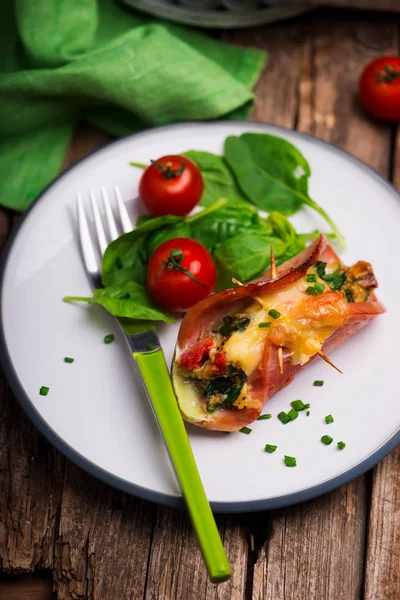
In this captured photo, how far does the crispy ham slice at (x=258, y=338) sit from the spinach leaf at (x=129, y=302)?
165 mm

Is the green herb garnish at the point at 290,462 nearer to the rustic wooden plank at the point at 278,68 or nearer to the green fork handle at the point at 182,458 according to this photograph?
the green fork handle at the point at 182,458

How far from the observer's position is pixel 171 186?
10.1ft

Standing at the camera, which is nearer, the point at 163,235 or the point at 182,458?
the point at 182,458

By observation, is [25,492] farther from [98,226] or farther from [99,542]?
[98,226]

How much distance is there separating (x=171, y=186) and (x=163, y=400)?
3.36 feet

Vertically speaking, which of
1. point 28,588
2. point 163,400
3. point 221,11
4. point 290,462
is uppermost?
point 221,11

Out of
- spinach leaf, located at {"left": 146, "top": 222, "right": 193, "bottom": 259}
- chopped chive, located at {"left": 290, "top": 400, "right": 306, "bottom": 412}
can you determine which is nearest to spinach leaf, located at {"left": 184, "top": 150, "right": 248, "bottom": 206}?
spinach leaf, located at {"left": 146, "top": 222, "right": 193, "bottom": 259}

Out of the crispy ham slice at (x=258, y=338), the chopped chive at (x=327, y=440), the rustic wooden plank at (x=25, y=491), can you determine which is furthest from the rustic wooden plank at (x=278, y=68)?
the rustic wooden plank at (x=25, y=491)

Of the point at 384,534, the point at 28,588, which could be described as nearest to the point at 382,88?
the point at 384,534

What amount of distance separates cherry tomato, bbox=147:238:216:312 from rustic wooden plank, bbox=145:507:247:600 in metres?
0.86

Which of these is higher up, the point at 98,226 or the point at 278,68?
the point at 278,68

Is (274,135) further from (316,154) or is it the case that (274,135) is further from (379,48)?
(379,48)

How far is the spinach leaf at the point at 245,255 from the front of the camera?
300 centimetres

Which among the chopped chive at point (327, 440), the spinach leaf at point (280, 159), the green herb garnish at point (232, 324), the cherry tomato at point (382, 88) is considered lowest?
the chopped chive at point (327, 440)
